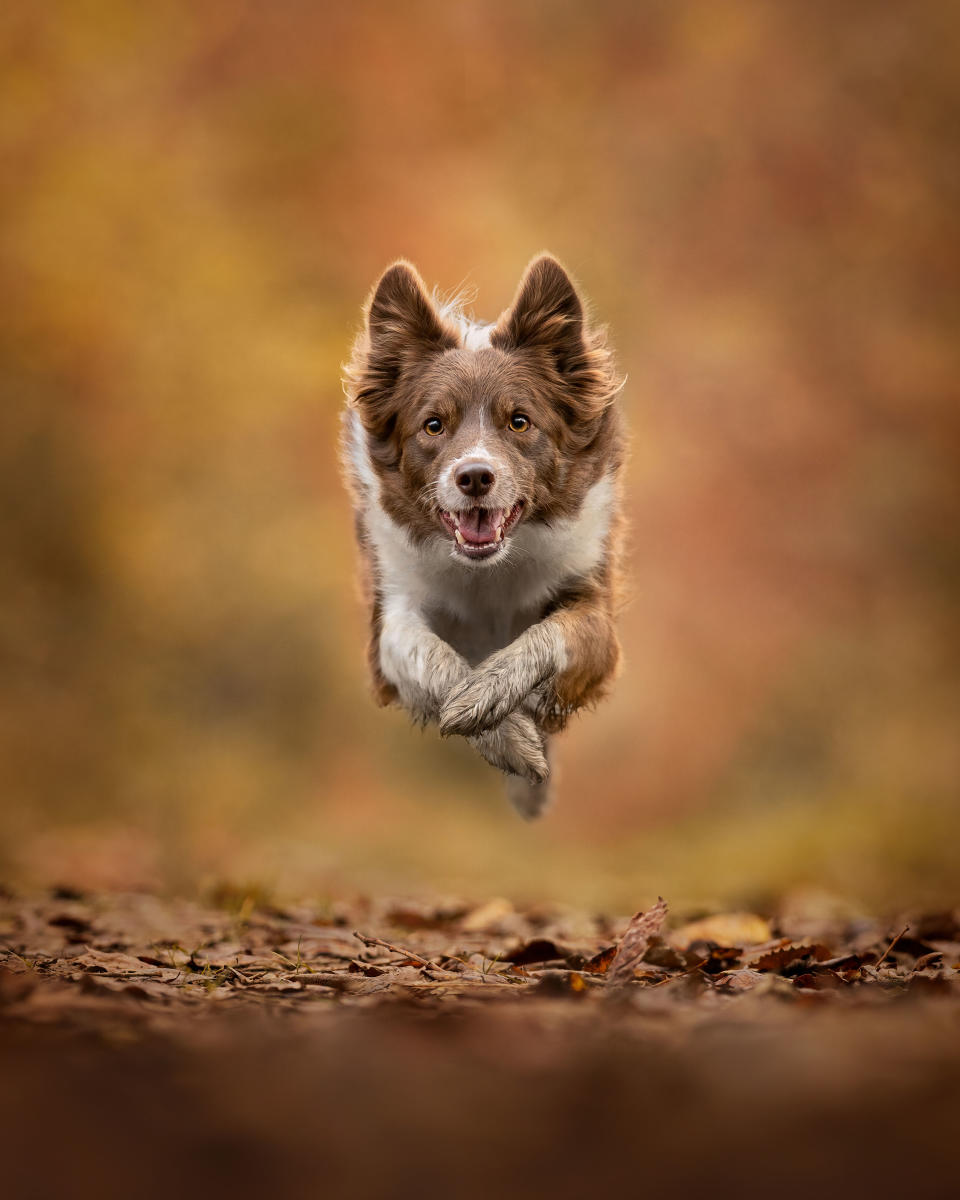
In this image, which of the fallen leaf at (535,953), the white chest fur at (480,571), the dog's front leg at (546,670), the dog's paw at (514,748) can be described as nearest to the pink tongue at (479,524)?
the white chest fur at (480,571)

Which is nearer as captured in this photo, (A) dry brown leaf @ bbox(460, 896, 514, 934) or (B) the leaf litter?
(B) the leaf litter

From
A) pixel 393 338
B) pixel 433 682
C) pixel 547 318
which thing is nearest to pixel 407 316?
pixel 393 338

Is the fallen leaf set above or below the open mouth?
below

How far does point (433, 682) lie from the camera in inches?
253

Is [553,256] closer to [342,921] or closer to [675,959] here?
[675,959]

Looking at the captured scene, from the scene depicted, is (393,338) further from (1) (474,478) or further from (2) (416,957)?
(2) (416,957)

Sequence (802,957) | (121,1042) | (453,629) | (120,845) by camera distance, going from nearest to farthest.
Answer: (121,1042)
(802,957)
(453,629)
(120,845)

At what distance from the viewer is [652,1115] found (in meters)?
3.91

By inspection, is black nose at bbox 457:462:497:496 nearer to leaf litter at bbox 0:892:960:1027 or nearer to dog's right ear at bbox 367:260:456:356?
dog's right ear at bbox 367:260:456:356

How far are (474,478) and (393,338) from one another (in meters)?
1.24

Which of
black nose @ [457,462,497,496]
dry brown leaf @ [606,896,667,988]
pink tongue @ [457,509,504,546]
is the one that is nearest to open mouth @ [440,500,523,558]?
pink tongue @ [457,509,504,546]

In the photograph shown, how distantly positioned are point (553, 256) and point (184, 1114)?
438cm

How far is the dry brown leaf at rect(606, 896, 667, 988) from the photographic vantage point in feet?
17.9

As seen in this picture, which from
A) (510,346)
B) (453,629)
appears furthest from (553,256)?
(453,629)
